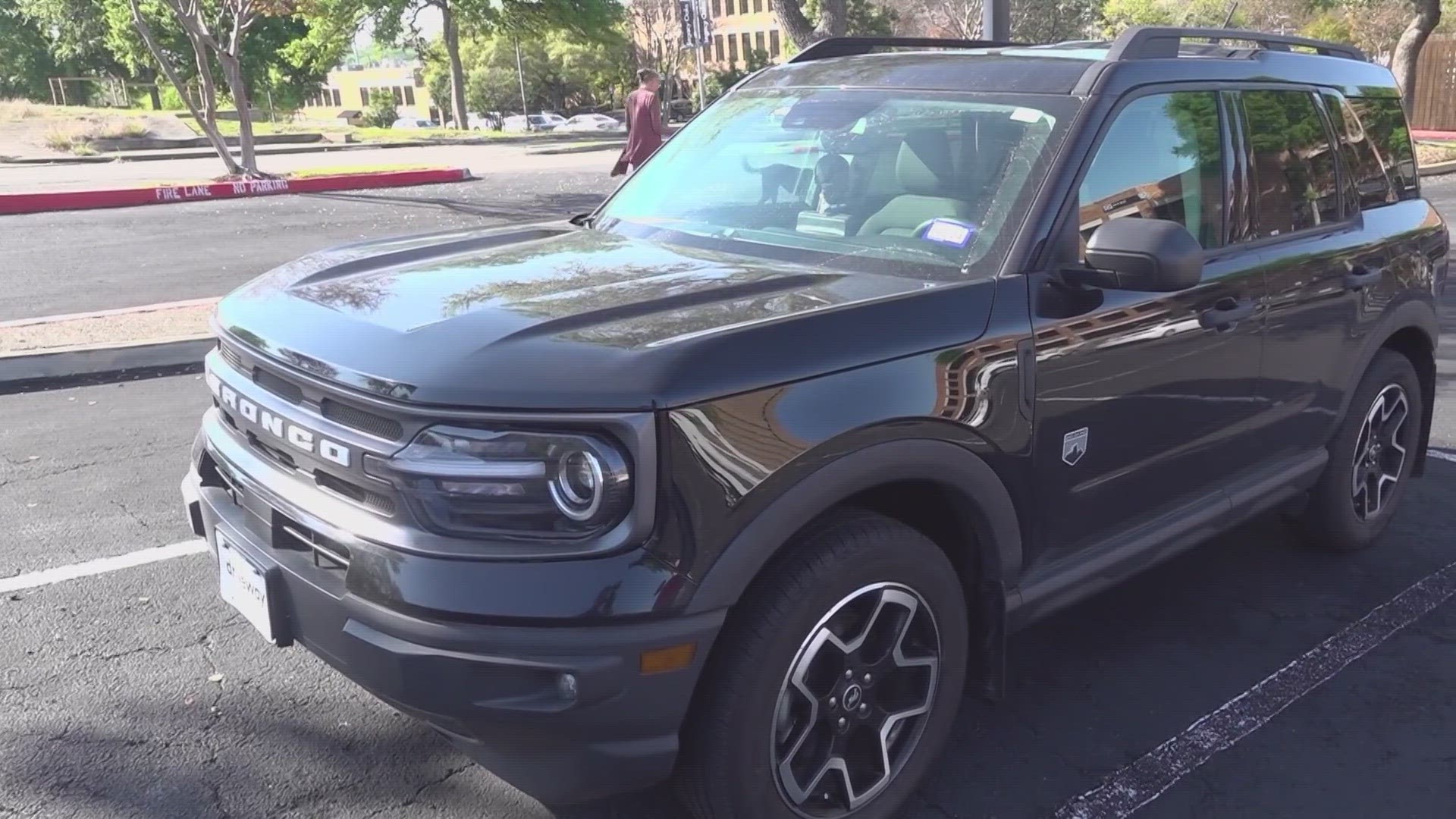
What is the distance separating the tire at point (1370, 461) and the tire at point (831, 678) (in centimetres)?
218

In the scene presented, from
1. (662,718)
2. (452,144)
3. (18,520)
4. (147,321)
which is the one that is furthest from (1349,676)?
(452,144)

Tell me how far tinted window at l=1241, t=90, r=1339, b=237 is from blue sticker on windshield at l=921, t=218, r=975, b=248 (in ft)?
3.83

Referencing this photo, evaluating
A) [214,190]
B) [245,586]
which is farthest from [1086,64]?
[214,190]

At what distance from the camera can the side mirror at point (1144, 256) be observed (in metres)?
2.92

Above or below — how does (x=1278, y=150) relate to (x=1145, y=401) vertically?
above

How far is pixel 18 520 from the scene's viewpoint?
4.91 m

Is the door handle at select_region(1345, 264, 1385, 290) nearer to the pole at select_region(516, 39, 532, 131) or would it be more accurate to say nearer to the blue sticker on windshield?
the blue sticker on windshield

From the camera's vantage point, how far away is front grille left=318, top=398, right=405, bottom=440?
244cm

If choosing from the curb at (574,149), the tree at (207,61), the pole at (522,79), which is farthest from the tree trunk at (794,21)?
the pole at (522,79)

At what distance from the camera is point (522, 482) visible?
2.33 m

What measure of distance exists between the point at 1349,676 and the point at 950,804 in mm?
1553

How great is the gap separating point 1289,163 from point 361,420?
3.11 m

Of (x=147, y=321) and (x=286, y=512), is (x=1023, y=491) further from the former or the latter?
(x=147, y=321)

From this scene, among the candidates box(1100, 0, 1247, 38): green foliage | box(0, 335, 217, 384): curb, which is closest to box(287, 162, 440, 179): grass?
box(0, 335, 217, 384): curb
